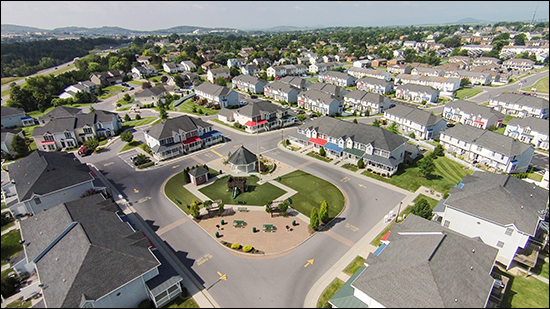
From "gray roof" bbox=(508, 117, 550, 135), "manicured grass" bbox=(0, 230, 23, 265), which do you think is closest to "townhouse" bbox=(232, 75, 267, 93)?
"gray roof" bbox=(508, 117, 550, 135)

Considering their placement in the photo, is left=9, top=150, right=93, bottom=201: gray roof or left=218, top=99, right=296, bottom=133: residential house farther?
left=218, top=99, right=296, bottom=133: residential house

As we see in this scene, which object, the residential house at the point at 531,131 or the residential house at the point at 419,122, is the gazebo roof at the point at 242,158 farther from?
the residential house at the point at 531,131

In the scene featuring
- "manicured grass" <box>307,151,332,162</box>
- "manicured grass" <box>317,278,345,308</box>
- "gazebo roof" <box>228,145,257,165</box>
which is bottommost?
"manicured grass" <box>317,278,345,308</box>

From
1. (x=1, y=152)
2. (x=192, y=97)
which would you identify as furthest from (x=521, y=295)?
(x=192, y=97)

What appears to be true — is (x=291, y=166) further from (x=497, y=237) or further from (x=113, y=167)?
(x=113, y=167)

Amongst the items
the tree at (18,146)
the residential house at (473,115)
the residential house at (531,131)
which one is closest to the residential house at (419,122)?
the residential house at (473,115)

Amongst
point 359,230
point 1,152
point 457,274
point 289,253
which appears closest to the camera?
point 457,274

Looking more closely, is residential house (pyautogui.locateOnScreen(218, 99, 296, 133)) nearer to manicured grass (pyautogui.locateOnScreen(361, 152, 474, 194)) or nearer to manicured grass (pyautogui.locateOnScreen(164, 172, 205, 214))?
manicured grass (pyautogui.locateOnScreen(164, 172, 205, 214))
